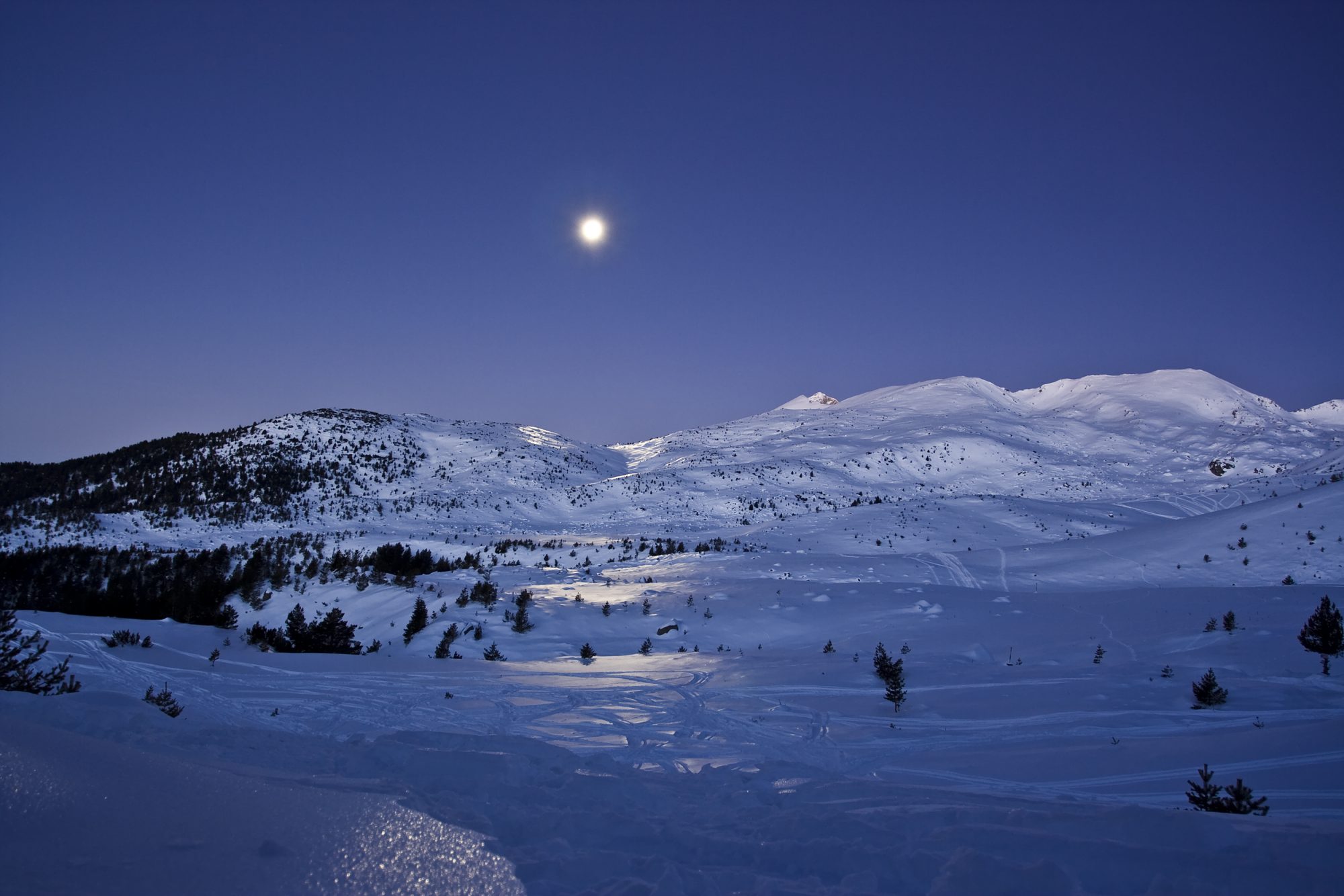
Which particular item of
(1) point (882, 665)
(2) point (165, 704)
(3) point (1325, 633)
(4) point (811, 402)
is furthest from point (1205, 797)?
(4) point (811, 402)

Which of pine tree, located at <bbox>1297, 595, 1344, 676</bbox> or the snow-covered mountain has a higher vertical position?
the snow-covered mountain

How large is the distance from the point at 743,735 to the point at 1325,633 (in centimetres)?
848

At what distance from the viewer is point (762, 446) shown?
209 feet

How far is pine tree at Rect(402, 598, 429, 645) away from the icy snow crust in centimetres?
36

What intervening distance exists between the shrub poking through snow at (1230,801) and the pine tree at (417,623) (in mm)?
14103

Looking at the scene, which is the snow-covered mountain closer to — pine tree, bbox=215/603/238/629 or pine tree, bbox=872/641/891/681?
pine tree, bbox=215/603/238/629

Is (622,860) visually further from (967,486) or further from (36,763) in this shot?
(967,486)

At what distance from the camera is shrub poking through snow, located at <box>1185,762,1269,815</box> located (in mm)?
4461

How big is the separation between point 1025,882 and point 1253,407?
292ft

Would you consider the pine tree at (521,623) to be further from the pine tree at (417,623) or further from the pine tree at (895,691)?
the pine tree at (895,691)

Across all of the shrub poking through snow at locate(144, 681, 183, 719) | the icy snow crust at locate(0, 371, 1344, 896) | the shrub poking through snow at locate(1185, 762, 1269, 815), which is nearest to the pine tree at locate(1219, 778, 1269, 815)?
the shrub poking through snow at locate(1185, 762, 1269, 815)

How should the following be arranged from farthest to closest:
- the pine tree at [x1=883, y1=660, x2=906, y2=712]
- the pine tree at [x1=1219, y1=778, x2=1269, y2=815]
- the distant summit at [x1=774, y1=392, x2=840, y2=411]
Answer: the distant summit at [x1=774, y1=392, x2=840, y2=411]
the pine tree at [x1=883, y1=660, x2=906, y2=712]
the pine tree at [x1=1219, y1=778, x2=1269, y2=815]

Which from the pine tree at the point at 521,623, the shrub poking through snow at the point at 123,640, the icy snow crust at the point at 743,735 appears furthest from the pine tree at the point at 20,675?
the pine tree at the point at 521,623

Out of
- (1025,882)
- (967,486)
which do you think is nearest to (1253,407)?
(967,486)
